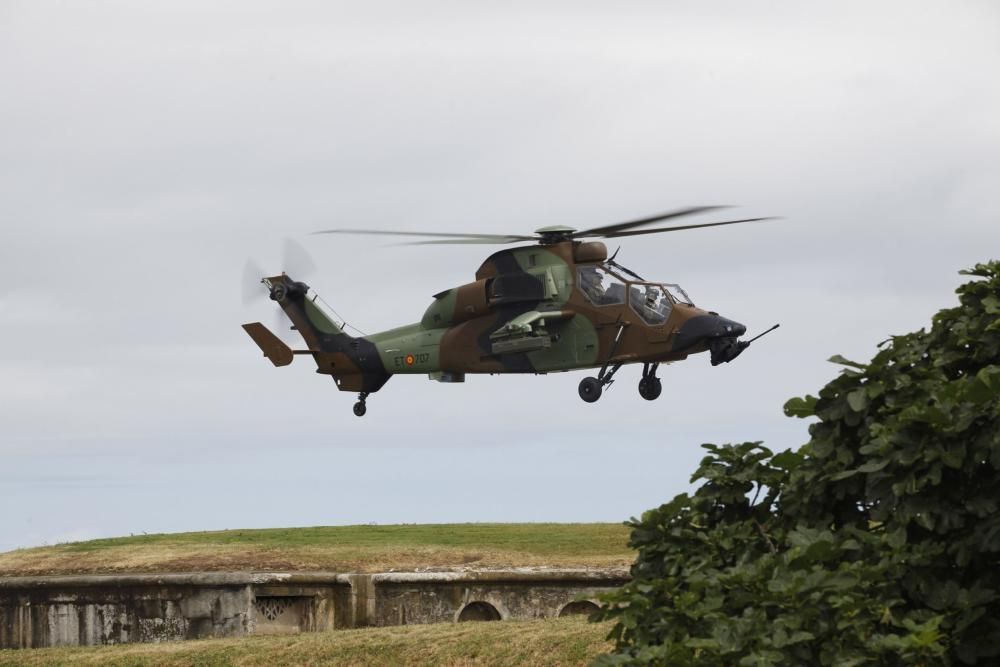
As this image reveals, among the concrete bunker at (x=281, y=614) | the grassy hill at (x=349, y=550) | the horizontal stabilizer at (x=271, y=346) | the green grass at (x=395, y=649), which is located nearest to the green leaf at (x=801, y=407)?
the green grass at (x=395, y=649)

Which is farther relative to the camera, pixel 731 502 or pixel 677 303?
pixel 677 303

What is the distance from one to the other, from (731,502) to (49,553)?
78.6 feet

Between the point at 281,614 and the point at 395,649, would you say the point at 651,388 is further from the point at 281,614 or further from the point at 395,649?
the point at 395,649

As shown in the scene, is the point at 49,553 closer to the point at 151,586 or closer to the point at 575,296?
the point at 151,586

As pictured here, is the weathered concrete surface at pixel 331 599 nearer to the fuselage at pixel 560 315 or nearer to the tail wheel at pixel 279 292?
the fuselage at pixel 560 315

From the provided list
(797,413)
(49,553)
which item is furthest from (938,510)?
(49,553)

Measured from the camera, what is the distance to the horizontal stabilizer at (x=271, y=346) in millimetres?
35938

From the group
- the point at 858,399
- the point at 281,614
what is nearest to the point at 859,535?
the point at 858,399

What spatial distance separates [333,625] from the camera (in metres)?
24.8

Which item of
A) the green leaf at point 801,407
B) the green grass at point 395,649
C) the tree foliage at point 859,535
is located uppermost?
the green leaf at point 801,407

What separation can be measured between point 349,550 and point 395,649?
27.5 feet

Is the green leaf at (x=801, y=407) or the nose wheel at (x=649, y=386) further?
the nose wheel at (x=649, y=386)

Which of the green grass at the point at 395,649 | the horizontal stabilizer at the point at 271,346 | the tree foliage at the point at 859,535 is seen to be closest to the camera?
the tree foliage at the point at 859,535

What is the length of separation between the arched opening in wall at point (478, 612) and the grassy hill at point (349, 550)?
0.91 m
